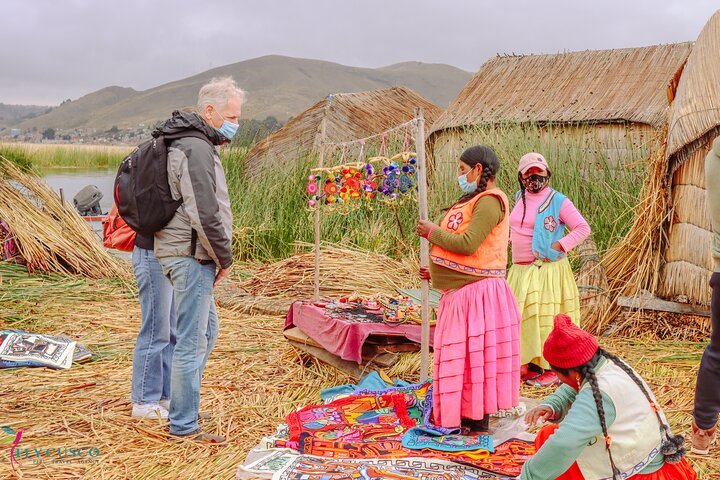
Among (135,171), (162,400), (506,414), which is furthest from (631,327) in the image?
(135,171)

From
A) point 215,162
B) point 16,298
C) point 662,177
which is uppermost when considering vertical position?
point 215,162

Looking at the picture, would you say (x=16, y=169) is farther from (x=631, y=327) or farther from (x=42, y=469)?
(x=631, y=327)

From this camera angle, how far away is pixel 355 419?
4332mm

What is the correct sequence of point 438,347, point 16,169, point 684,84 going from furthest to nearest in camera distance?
point 16,169
point 684,84
point 438,347

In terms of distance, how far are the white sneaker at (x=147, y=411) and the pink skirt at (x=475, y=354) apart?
154 centimetres

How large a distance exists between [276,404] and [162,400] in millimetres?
720

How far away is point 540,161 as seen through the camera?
5.17 m

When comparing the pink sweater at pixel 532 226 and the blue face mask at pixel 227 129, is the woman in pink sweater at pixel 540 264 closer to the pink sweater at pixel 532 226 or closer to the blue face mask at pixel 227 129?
the pink sweater at pixel 532 226

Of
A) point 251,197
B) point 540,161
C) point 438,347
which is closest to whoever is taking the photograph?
point 438,347

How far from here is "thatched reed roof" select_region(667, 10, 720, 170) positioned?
5.65m

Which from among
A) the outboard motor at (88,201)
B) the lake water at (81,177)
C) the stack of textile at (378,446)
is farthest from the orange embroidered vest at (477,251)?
the lake water at (81,177)

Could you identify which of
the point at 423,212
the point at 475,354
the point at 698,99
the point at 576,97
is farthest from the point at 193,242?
the point at 576,97

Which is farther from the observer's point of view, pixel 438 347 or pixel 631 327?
pixel 631 327

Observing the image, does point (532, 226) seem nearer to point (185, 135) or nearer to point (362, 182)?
point (362, 182)
